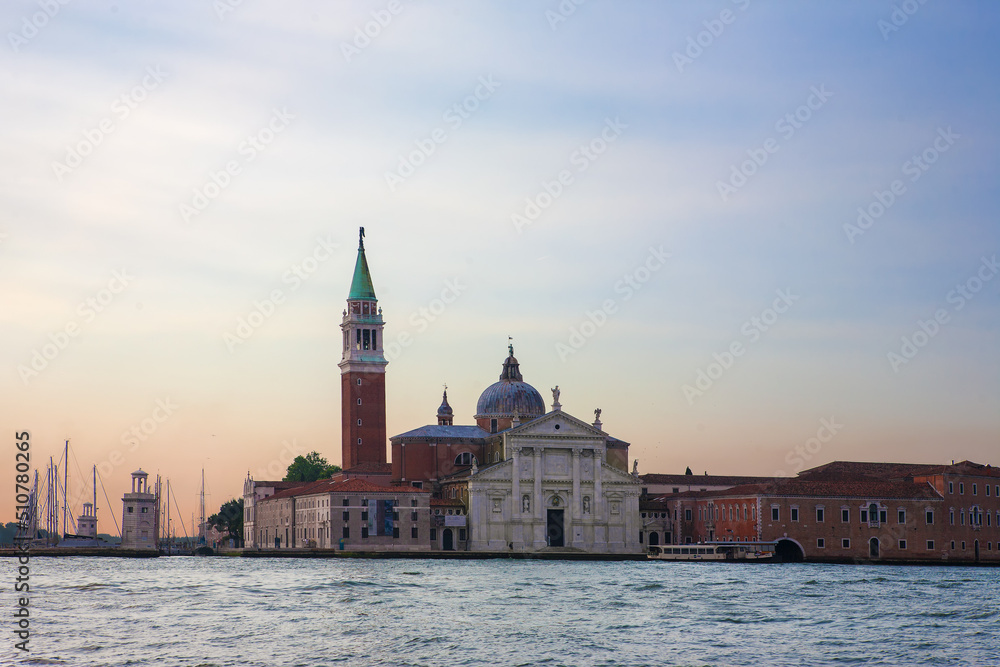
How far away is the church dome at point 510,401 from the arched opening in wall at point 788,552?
23.4 metres

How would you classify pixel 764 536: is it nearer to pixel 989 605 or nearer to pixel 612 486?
pixel 612 486

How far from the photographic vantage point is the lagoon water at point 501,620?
3228cm

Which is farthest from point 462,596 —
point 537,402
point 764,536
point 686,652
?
point 537,402

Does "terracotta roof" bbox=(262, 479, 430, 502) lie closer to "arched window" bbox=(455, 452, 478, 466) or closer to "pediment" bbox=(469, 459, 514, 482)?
"pediment" bbox=(469, 459, 514, 482)

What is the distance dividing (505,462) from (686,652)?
63044 mm

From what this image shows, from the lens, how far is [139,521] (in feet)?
355

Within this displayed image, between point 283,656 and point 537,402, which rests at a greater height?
point 537,402

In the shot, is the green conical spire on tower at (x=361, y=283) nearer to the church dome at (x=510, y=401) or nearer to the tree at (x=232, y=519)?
the church dome at (x=510, y=401)

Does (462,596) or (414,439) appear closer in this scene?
(462,596)

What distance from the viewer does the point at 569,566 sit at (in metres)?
78.3

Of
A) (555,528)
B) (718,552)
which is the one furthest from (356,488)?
(718,552)

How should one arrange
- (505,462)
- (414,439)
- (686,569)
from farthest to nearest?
1. (414,439)
2. (505,462)
3. (686,569)

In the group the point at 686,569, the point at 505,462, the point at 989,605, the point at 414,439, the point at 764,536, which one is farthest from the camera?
the point at 414,439

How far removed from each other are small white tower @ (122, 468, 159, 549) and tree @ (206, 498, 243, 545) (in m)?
12.4
